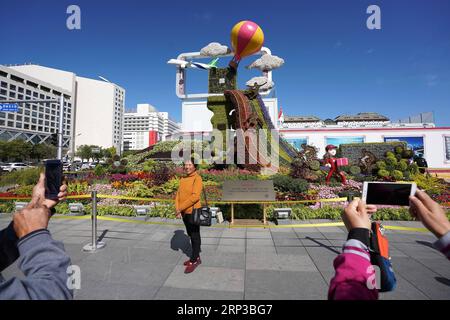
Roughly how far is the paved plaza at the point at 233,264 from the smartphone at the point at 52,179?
2012 millimetres

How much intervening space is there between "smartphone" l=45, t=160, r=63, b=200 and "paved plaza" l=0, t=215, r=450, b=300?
2012 mm

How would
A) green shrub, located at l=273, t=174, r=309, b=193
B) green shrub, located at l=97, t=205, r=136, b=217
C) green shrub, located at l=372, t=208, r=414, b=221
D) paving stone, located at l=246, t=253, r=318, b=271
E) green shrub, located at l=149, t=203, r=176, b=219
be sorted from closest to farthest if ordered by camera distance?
paving stone, located at l=246, t=253, r=318, b=271 → green shrub, located at l=372, t=208, r=414, b=221 → green shrub, located at l=149, t=203, r=176, b=219 → green shrub, located at l=97, t=205, r=136, b=217 → green shrub, located at l=273, t=174, r=309, b=193

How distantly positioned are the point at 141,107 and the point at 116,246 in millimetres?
165684

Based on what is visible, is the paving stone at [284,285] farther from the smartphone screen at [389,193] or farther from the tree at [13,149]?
the tree at [13,149]

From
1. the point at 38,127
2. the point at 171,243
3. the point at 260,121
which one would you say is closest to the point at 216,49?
the point at 260,121

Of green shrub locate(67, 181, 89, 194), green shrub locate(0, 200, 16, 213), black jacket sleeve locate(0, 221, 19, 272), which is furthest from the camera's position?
green shrub locate(67, 181, 89, 194)

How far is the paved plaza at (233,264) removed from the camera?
126 inches

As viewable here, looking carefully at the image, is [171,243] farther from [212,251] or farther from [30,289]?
[30,289]

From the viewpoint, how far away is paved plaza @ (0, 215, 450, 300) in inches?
126

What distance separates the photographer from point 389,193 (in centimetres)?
182

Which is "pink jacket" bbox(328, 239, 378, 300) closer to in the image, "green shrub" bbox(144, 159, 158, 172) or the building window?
"green shrub" bbox(144, 159, 158, 172)

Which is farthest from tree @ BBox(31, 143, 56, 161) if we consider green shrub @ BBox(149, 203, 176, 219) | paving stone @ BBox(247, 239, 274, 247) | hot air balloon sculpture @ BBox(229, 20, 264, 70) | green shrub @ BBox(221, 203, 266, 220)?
paving stone @ BBox(247, 239, 274, 247)
